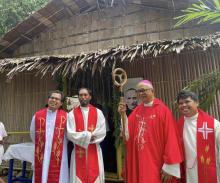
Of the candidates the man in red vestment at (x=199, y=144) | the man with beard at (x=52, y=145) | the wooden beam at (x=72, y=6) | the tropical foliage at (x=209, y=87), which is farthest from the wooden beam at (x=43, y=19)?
the man in red vestment at (x=199, y=144)

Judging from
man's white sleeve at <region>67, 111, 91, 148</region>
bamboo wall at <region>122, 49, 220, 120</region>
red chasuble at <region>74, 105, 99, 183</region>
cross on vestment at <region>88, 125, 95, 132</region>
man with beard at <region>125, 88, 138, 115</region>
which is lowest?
red chasuble at <region>74, 105, 99, 183</region>

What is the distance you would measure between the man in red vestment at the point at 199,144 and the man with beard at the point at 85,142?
1.44 m

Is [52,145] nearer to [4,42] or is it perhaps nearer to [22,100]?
[22,100]

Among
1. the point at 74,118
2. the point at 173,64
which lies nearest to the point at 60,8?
the point at 173,64

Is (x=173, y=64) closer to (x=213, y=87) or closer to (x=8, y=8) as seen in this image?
(x=213, y=87)

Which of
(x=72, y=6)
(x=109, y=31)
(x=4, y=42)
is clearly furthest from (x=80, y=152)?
(x=4, y=42)

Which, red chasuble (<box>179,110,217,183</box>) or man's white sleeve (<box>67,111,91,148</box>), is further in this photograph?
man's white sleeve (<box>67,111,91,148</box>)

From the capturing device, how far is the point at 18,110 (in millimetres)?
7473

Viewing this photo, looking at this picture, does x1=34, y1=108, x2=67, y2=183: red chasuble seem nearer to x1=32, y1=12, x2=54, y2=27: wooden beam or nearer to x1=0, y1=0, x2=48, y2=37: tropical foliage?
x1=32, y1=12, x2=54, y2=27: wooden beam

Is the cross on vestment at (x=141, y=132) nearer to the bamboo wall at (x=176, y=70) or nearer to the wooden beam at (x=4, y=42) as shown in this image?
the bamboo wall at (x=176, y=70)

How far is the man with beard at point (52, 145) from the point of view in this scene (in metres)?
4.44

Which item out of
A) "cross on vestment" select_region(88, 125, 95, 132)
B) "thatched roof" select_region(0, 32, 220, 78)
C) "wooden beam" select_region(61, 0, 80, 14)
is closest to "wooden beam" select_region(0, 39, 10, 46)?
"thatched roof" select_region(0, 32, 220, 78)

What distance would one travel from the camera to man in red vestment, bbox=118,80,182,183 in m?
3.36

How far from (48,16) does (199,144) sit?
590 centimetres
